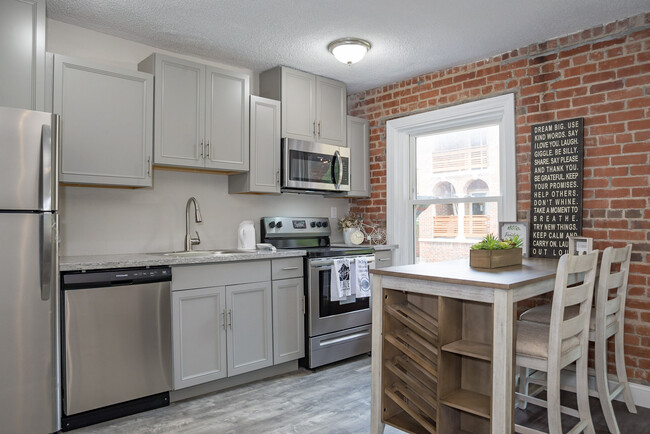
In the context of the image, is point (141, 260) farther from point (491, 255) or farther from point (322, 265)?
point (491, 255)

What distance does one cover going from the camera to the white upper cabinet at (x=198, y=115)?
3152 millimetres

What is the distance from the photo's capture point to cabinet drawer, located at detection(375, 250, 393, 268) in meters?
4.10

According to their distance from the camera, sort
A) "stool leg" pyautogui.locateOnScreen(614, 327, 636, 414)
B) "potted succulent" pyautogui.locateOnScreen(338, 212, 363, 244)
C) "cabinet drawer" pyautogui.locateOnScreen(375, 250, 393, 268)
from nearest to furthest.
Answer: "stool leg" pyautogui.locateOnScreen(614, 327, 636, 414), "cabinet drawer" pyautogui.locateOnScreen(375, 250, 393, 268), "potted succulent" pyautogui.locateOnScreen(338, 212, 363, 244)

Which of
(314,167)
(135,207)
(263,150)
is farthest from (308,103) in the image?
(135,207)

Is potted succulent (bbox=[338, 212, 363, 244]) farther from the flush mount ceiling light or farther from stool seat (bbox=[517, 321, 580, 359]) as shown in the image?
stool seat (bbox=[517, 321, 580, 359])

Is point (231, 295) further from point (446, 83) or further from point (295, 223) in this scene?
point (446, 83)

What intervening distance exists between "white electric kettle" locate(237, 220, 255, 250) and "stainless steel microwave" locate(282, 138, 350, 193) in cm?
44

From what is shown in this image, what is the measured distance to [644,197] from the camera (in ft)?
9.43

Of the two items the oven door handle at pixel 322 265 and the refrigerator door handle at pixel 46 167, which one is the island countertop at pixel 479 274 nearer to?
the oven door handle at pixel 322 265

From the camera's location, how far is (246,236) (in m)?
3.74

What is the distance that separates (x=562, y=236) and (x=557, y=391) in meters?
1.49

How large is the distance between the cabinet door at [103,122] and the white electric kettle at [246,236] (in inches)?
36.4

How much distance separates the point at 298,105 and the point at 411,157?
1.22m

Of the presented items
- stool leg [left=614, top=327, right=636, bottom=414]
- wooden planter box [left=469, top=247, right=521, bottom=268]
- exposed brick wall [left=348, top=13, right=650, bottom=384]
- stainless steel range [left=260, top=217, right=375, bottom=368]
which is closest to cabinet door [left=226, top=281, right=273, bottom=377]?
stainless steel range [left=260, top=217, right=375, bottom=368]
